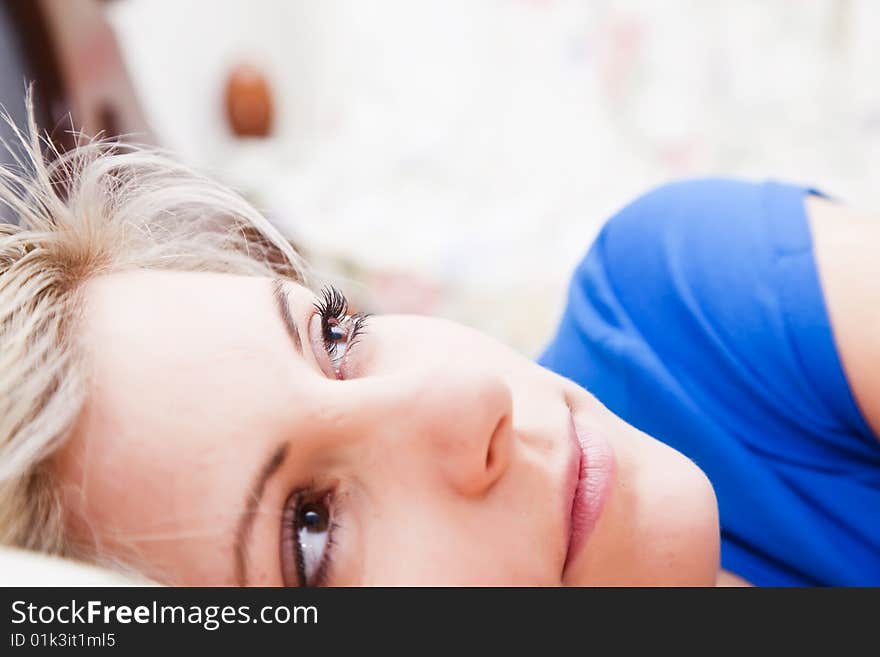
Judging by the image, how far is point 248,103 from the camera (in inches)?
89.6

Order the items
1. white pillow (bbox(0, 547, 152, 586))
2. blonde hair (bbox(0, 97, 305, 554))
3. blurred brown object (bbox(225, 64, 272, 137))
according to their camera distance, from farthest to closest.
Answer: blurred brown object (bbox(225, 64, 272, 137)) → blonde hair (bbox(0, 97, 305, 554)) → white pillow (bbox(0, 547, 152, 586))

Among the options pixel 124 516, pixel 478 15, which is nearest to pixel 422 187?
pixel 478 15

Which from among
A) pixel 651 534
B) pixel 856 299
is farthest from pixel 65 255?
pixel 856 299

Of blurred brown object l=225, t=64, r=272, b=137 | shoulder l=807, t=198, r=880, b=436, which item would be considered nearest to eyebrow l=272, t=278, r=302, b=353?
shoulder l=807, t=198, r=880, b=436

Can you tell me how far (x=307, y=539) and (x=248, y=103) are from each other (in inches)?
77.5

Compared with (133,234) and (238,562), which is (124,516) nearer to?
(238,562)

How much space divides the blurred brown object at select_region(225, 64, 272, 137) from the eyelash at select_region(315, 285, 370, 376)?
1722mm

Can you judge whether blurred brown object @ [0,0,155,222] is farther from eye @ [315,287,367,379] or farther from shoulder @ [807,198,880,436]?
shoulder @ [807,198,880,436]

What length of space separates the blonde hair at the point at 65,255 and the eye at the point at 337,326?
17 centimetres

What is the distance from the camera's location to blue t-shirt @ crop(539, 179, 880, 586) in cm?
74

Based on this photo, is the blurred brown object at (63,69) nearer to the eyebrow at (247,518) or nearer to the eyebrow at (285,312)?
the eyebrow at (285,312)

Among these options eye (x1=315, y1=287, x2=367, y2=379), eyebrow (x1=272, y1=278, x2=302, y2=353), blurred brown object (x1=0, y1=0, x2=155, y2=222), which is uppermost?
blurred brown object (x1=0, y1=0, x2=155, y2=222)

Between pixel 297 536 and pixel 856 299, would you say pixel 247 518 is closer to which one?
pixel 297 536

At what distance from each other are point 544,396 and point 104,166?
0.52 meters
